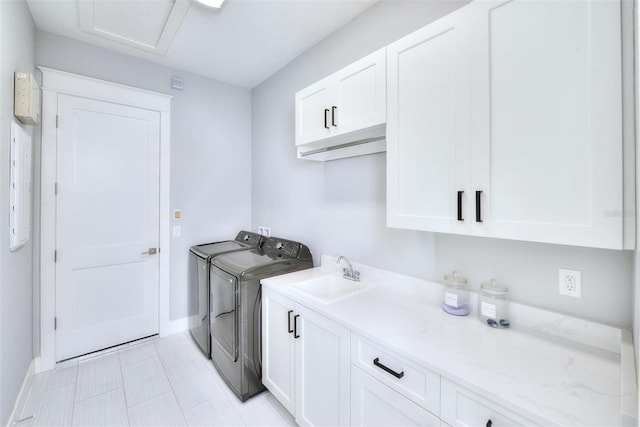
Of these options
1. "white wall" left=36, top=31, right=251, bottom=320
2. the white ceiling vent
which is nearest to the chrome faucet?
"white wall" left=36, top=31, right=251, bottom=320

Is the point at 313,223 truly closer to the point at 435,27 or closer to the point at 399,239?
the point at 399,239

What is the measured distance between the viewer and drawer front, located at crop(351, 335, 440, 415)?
1.00 metres

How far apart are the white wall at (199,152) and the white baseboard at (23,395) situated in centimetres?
103

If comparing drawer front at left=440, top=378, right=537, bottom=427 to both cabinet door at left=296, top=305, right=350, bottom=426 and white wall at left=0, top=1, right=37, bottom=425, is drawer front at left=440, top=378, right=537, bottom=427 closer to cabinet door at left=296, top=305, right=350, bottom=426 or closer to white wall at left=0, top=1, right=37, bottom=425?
cabinet door at left=296, top=305, right=350, bottom=426

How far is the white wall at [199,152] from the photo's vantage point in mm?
2699

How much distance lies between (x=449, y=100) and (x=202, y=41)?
218 centimetres

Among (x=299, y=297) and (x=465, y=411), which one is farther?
(x=299, y=297)

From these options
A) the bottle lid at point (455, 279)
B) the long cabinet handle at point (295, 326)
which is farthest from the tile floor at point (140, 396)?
the bottle lid at point (455, 279)

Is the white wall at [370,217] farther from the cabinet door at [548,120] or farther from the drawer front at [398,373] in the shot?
the drawer front at [398,373]

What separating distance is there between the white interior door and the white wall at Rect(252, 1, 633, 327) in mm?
1137

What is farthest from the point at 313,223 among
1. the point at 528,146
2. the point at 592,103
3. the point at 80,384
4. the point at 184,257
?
the point at 80,384

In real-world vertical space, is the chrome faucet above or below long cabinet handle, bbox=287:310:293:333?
above

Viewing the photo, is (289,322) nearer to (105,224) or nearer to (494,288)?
(494,288)

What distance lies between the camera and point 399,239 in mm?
1803
